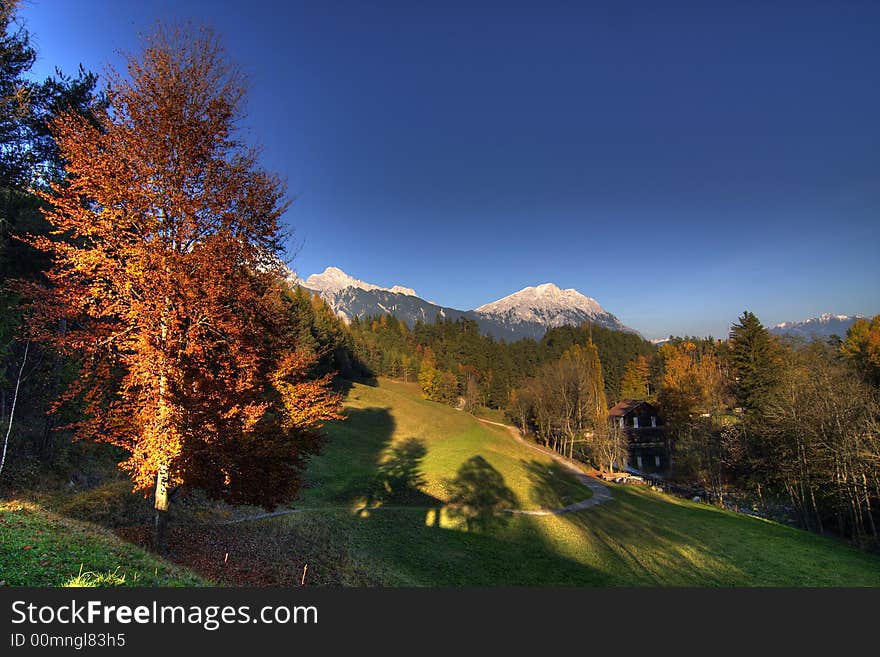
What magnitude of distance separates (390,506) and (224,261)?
828 inches

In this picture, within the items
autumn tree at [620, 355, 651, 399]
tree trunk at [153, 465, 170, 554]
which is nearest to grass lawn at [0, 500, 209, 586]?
tree trunk at [153, 465, 170, 554]

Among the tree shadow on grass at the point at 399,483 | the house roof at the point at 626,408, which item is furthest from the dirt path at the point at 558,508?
the house roof at the point at 626,408

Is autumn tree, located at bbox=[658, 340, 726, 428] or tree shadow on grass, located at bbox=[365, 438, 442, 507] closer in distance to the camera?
tree shadow on grass, located at bbox=[365, 438, 442, 507]

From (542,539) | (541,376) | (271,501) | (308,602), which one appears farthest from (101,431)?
(541,376)

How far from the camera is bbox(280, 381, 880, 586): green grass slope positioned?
17578 millimetres

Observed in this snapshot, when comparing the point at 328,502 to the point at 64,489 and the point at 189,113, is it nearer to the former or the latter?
the point at 64,489

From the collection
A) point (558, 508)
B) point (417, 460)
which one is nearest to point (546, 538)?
point (558, 508)

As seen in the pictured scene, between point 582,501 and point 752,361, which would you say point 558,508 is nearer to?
point 582,501

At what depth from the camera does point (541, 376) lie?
68.4 meters

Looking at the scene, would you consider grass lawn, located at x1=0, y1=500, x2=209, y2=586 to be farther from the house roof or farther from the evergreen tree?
the house roof

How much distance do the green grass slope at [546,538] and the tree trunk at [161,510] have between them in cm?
413

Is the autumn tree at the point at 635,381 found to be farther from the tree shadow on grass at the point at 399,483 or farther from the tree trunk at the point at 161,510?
the tree trunk at the point at 161,510

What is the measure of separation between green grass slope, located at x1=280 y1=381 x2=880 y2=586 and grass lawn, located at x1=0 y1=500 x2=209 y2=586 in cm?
452

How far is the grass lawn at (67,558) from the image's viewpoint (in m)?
6.12
